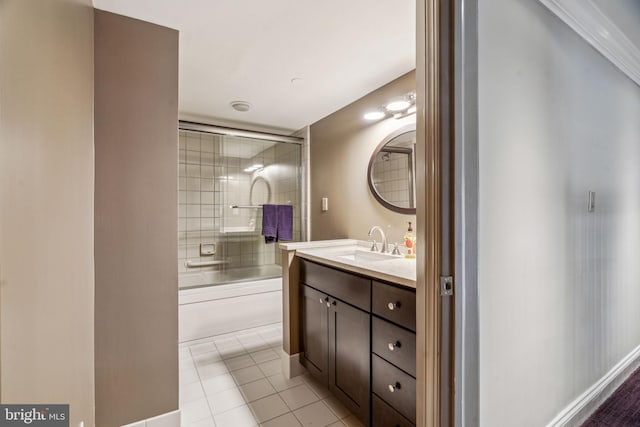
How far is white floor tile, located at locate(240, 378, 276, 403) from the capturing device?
181 cm

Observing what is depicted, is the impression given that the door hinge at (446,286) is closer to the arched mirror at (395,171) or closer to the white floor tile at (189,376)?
the arched mirror at (395,171)

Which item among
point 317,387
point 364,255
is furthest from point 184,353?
point 364,255

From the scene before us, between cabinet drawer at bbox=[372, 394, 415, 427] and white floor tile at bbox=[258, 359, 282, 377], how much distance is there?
3.10 ft

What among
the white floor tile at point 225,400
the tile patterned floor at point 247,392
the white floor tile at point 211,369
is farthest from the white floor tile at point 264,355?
the white floor tile at point 225,400

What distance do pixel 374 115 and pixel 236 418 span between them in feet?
7.47

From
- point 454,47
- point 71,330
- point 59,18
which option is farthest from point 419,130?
point 71,330

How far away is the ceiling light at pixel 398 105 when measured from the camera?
6.57 feet

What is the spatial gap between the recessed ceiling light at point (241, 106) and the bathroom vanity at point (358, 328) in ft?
4.95

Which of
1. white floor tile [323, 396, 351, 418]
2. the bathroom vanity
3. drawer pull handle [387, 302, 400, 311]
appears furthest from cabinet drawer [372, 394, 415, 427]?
drawer pull handle [387, 302, 400, 311]

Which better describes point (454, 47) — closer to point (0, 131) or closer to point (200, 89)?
point (0, 131)

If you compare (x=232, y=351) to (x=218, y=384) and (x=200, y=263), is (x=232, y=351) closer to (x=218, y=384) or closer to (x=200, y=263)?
(x=218, y=384)

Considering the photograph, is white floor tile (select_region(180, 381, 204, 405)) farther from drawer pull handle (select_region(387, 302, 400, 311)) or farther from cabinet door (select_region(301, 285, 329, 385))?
drawer pull handle (select_region(387, 302, 400, 311))

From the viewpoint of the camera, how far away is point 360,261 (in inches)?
65.0

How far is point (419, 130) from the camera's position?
36.9 inches
